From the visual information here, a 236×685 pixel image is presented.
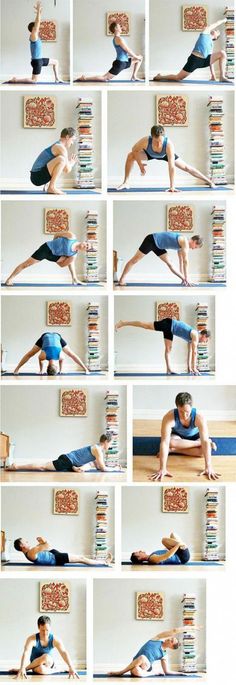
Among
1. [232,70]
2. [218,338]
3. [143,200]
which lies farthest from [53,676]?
[232,70]

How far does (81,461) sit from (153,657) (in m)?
0.81

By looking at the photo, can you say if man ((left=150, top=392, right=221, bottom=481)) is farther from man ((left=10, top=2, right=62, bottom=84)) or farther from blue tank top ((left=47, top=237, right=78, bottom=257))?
man ((left=10, top=2, right=62, bottom=84))

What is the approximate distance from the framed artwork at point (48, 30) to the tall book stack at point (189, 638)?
7.30ft

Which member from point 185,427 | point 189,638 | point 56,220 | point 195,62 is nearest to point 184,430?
→ point 185,427

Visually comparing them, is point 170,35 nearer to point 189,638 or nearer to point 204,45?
point 204,45

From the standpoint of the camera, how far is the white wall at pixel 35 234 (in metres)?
6.66

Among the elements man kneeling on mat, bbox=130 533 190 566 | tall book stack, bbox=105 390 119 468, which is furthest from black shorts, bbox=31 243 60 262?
man kneeling on mat, bbox=130 533 190 566

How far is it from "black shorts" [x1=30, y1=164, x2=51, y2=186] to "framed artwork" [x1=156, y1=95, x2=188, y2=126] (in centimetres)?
49

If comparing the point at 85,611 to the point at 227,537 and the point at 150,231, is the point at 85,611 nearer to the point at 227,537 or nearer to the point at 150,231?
the point at 227,537

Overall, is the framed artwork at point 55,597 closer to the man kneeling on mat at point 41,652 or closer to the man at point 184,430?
the man kneeling on mat at point 41,652

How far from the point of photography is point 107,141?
6.68 metres

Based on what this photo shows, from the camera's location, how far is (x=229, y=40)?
264 inches

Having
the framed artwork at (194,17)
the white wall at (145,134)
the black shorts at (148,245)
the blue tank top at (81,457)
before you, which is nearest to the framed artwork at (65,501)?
the blue tank top at (81,457)

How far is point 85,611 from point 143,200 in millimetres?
1607
